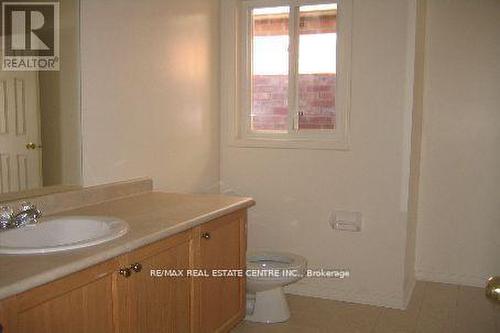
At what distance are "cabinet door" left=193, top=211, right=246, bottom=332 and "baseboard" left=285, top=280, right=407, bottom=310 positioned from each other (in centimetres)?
92

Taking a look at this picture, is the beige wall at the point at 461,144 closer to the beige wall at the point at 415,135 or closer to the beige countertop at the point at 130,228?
the beige wall at the point at 415,135

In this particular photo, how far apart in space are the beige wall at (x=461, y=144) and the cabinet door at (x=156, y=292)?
2.38 m

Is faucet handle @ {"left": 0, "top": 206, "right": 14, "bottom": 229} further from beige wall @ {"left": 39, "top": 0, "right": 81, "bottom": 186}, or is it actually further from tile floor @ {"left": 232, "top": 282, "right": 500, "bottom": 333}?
tile floor @ {"left": 232, "top": 282, "right": 500, "bottom": 333}

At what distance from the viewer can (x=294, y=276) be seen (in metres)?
2.75

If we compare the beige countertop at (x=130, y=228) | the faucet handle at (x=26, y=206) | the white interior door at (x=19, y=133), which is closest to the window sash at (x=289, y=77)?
the beige countertop at (x=130, y=228)

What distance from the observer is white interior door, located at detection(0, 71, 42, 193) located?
1.78 meters

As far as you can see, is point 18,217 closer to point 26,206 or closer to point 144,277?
point 26,206

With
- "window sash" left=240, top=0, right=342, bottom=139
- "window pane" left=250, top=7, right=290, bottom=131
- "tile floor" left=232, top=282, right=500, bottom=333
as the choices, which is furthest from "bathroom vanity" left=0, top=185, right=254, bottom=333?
"window pane" left=250, top=7, right=290, bottom=131

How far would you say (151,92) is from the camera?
8.59ft

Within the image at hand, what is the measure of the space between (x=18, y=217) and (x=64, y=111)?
61 cm

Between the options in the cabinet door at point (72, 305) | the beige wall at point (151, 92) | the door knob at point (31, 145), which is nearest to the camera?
the cabinet door at point (72, 305)

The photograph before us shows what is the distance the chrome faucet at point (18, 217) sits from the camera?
1644 mm

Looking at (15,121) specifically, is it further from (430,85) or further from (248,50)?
(430,85)

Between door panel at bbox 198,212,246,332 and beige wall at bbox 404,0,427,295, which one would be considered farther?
beige wall at bbox 404,0,427,295
